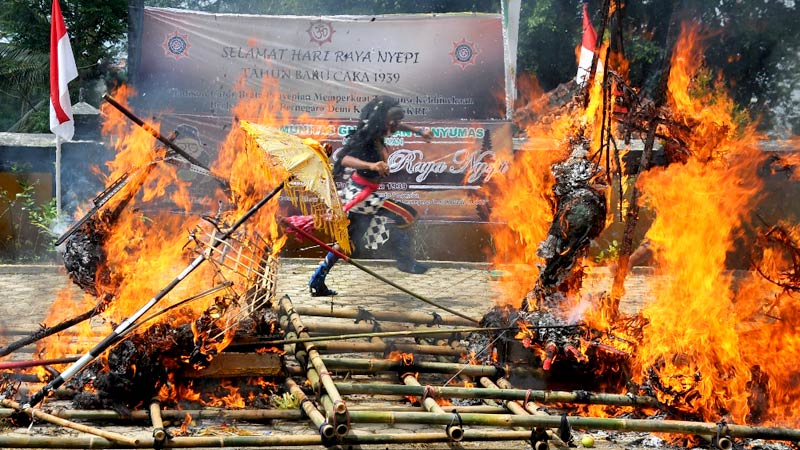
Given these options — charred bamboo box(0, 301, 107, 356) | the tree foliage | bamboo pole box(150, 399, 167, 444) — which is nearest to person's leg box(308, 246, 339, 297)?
charred bamboo box(0, 301, 107, 356)

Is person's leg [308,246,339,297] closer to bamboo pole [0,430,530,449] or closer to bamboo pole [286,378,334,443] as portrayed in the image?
bamboo pole [286,378,334,443]

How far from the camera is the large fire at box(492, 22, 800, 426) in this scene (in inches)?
223

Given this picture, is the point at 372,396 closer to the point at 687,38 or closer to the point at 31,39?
the point at 687,38

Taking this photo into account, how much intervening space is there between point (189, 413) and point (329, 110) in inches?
328

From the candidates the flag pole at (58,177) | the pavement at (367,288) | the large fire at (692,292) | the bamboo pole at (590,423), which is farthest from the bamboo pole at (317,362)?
the flag pole at (58,177)

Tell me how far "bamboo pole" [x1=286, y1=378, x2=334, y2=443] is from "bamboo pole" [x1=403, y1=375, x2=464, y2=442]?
74 centimetres

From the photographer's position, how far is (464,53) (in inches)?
510

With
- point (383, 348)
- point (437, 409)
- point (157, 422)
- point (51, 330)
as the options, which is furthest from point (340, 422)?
point (51, 330)

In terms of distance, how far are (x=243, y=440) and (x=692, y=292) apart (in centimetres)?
393

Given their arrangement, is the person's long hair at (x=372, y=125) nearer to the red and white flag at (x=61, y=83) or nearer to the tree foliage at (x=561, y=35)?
the red and white flag at (x=61, y=83)

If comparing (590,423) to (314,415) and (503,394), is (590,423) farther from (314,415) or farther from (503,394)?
(314,415)

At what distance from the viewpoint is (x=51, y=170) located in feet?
41.1

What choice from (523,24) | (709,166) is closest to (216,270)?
(709,166)

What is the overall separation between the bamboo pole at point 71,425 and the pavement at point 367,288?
234 cm
